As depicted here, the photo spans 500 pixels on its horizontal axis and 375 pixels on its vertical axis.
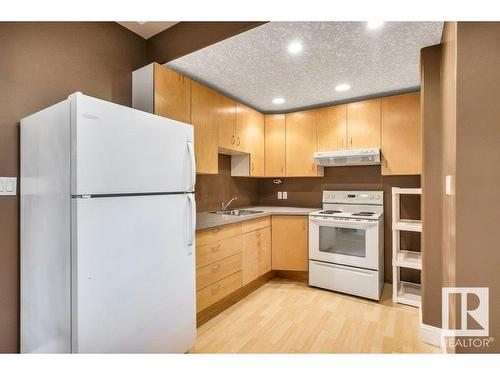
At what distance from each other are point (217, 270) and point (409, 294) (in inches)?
79.1

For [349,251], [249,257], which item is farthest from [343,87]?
[249,257]

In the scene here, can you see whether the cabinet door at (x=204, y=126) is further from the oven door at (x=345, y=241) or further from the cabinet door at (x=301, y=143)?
the oven door at (x=345, y=241)

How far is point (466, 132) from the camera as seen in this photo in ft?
3.92

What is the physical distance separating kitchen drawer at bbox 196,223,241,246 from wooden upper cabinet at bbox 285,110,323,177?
51.1 inches

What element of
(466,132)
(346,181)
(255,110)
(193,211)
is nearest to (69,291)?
(193,211)

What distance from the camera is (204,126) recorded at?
2.58 m

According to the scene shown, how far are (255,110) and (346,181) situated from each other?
1.54 meters

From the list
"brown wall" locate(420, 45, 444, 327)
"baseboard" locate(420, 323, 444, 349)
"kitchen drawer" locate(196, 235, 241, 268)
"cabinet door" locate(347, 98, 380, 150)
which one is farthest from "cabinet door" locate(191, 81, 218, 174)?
"baseboard" locate(420, 323, 444, 349)

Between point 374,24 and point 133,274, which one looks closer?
point 133,274

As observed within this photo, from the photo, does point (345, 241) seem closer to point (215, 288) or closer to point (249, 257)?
point (249, 257)

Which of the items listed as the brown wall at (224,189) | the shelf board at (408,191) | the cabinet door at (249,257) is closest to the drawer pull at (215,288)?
the cabinet door at (249,257)

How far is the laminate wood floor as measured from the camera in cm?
194

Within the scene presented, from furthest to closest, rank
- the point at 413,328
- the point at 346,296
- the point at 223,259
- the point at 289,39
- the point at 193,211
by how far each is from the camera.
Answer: the point at 346,296, the point at 223,259, the point at 413,328, the point at 289,39, the point at 193,211
